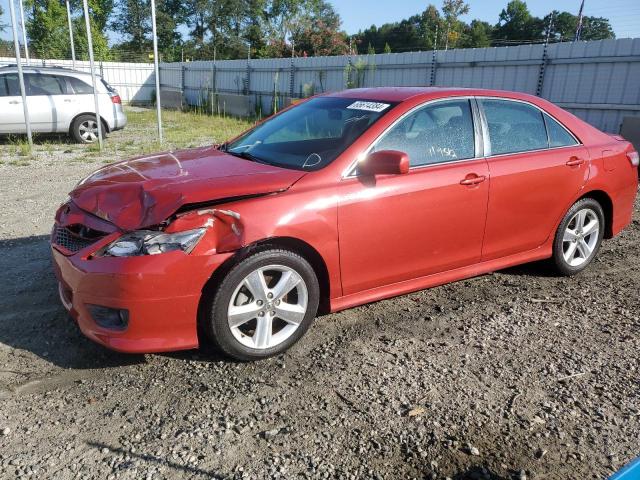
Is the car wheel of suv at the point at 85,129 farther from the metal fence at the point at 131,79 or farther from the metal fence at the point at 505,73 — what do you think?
the metal fence at the point at 131,79

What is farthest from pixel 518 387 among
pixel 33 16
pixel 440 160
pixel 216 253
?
pixel 33 16

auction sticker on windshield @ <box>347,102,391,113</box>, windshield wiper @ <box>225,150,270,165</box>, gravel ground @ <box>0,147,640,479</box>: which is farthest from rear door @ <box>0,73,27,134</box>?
auction sticker on windshield @ <box>347,102,391,113</box>

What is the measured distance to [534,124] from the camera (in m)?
4.33

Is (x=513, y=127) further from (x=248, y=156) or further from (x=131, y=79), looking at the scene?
(x=131, y=79)

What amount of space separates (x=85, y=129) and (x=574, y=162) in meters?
10.8

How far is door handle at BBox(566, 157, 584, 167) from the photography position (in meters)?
4.34

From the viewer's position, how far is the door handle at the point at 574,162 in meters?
4.34

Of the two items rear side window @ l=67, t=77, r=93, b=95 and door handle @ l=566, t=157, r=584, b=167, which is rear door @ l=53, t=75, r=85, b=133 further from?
door handle @ l=566, t=157, r=584, b=167

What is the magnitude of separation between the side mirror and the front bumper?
1.07 m

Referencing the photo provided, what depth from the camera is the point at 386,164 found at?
3.30 metres

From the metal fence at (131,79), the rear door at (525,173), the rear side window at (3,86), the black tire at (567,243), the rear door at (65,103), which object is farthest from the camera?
the metal fence at (131,79)

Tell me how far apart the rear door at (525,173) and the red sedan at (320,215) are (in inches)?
0.5

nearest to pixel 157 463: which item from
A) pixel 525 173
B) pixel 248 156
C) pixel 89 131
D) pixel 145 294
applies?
pixel 145 294

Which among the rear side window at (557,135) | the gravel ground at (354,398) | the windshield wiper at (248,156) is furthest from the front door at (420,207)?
the rear side window at (557,135)
